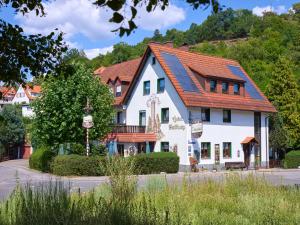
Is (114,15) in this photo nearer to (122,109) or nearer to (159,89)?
(159,89)

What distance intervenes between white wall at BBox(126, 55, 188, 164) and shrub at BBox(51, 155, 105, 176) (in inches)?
393

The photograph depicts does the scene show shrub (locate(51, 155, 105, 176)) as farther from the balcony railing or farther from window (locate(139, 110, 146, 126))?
window (locate(139, 110, 146, 126))

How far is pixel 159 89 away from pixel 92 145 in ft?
30.5

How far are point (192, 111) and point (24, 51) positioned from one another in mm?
33809

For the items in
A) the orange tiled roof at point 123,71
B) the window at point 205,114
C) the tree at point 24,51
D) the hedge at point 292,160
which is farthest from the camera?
the orange tiled roof at point 123,71

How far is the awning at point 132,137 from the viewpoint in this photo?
130 feet

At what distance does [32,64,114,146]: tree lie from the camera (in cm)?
3312

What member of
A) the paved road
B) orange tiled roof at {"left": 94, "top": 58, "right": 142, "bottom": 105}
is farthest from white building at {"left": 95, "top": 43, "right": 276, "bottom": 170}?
the paved road

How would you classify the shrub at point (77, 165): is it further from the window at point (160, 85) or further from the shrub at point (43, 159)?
the window at point (160, 85)

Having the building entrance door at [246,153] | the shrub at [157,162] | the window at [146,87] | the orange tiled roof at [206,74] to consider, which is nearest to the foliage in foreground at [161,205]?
the shrub at [157,162]

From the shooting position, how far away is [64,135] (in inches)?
1331

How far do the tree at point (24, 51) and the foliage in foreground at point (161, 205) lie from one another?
89.0 inches

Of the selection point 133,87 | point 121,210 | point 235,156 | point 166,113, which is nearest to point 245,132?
point 235,156

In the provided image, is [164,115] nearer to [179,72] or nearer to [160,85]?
[160,85]
